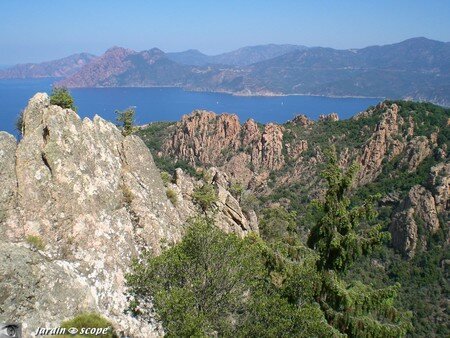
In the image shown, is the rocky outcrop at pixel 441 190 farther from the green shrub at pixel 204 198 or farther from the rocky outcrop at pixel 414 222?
the green shrub at pixel 204 198

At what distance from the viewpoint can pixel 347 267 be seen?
584 inches

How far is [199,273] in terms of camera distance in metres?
13.0

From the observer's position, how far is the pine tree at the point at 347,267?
13328 millimetres

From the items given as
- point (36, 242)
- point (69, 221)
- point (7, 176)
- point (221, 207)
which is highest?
point (7, 176)

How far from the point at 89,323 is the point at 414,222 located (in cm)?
6523

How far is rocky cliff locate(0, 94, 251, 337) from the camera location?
13473 mm

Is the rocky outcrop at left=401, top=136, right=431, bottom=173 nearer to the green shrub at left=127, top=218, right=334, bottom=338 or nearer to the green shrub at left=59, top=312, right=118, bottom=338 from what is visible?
the green shrub at left=127, top=218, right=334, bottom=338

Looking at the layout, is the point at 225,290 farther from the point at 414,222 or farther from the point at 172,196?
the point at 414,222

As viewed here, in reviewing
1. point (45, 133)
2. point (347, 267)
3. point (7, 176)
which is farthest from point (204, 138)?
point (347, 267)

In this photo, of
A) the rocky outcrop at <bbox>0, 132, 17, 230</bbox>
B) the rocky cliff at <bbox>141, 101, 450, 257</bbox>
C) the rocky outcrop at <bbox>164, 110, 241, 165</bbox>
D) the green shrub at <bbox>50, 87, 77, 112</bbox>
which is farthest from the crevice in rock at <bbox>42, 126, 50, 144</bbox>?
the rocky outcrop at <bbox>164, 110, 241, 165</bbox>

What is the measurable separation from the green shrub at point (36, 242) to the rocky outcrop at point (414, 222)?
6155 centimetres

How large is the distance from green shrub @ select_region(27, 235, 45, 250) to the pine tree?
9.99m

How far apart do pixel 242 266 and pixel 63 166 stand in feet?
29.5

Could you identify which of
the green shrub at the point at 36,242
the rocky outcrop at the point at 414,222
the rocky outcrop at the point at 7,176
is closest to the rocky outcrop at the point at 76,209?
the rocky outcrop at the point at 7,176
